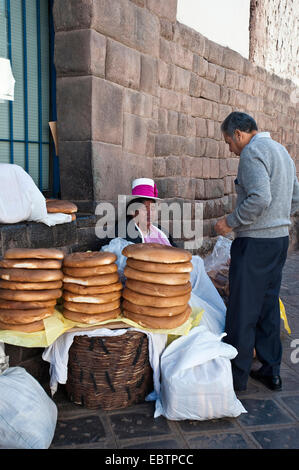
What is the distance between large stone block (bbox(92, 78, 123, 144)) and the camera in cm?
341

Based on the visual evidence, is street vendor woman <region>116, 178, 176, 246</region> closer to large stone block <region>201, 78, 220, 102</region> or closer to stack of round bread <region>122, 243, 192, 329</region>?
stack of round bread <region>122, 243, 192, 329</region>

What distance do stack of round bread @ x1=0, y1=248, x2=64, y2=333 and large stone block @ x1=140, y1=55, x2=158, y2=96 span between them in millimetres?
2247

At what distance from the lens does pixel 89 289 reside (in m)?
2.48

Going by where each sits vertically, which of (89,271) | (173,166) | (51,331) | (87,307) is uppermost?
(173,166)

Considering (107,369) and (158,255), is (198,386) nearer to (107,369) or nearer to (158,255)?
(107,369)

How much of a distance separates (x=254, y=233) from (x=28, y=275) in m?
1.49

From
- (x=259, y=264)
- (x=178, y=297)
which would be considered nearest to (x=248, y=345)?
(x=259, y=264)

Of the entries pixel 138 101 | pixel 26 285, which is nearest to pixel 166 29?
pixel 138 101

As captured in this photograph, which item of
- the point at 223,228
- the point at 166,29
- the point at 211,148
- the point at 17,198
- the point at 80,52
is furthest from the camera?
the point at 211,148

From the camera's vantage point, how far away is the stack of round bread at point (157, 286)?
2.48 m

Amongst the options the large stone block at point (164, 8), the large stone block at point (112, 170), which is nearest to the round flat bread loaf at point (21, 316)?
the large stone block at point (112, 170)

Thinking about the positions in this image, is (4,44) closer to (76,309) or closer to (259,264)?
(76,309)

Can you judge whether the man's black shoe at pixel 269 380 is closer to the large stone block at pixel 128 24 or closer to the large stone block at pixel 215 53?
the large stone block at pixel 128 24

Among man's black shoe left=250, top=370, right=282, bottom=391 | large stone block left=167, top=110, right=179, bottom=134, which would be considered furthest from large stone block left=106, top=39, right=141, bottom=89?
man's black shoe left=250, top=370, right=282, bottom=391
